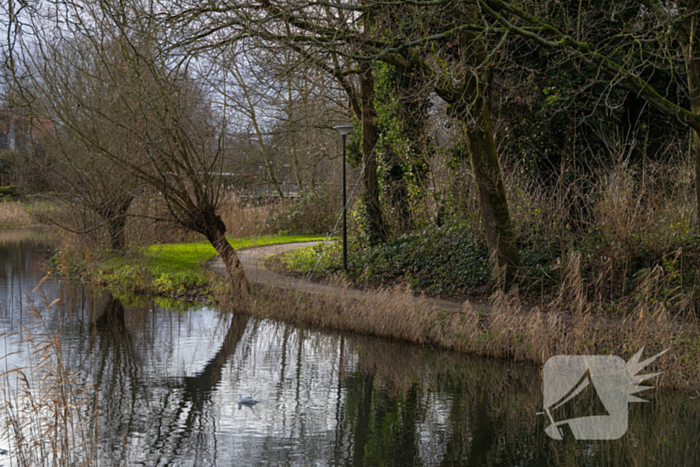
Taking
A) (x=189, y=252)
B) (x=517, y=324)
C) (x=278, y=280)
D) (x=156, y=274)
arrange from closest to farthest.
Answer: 1. (x=517, y=324)
2. (x=278, y=280)
3. (x=156, y=274)
4. (x=189, y=252)

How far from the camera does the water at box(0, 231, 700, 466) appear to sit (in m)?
6.04

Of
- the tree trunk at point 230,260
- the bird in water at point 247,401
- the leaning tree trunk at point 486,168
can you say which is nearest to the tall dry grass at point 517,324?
the tree trunk at point 230,260

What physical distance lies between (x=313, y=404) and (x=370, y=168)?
29.4 feet

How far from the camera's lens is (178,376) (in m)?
8.55

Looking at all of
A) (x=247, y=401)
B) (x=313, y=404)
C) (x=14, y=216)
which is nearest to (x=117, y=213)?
(x=247, y=401)

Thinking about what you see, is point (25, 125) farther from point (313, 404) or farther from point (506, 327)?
point (506, 327)

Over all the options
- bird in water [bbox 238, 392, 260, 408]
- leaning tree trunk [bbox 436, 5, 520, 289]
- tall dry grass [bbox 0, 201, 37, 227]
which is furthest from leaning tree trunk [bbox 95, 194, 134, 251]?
tall dry grass [bbox 0, 201, 37, 227]

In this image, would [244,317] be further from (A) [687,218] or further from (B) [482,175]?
(A) [687,218]

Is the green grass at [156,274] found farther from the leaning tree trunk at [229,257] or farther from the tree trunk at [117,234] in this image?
the leaning tree trunk at [229,257]

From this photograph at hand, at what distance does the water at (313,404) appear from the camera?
6.04 metres

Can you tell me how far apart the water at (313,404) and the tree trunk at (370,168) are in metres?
4.87

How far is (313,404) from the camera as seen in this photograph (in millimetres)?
7520

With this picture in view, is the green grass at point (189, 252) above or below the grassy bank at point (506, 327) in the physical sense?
above

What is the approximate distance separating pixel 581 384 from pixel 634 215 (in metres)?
3.78
